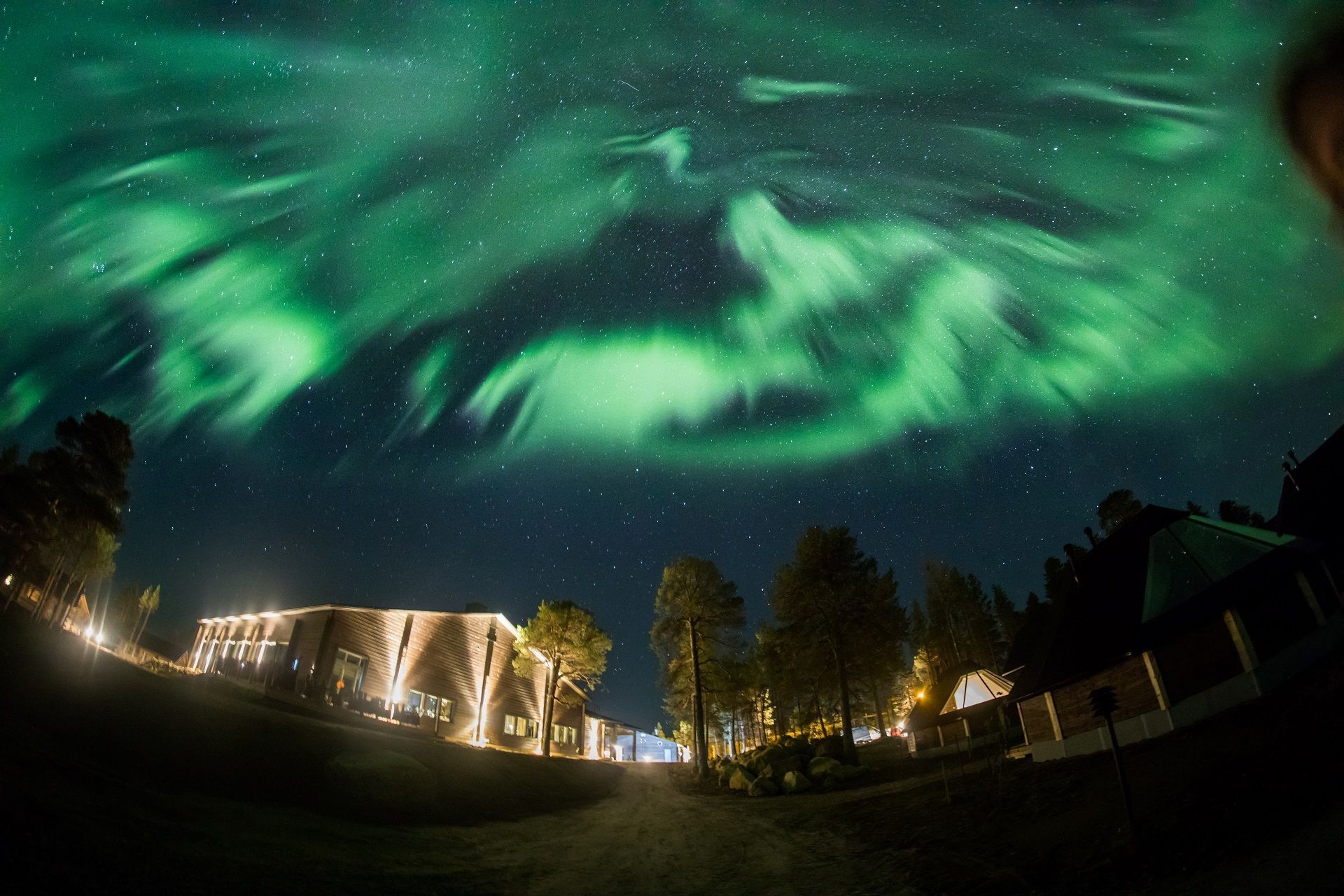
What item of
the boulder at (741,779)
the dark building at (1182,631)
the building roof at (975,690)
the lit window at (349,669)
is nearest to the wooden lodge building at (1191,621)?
the dark building at (1182,631)

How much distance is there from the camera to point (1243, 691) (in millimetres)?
15359

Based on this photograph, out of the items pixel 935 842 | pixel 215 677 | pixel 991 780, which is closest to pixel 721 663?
pixel 991 780

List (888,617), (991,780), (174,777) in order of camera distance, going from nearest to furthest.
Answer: (174,777) → (991,780) → (888,617)

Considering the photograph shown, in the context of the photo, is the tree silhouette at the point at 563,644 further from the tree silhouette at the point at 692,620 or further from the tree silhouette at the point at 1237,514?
the tree silhouette at the point at 1237,514

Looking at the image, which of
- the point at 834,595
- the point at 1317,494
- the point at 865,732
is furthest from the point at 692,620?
the point at 865,732

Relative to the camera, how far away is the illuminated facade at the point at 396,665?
2926 centimetres

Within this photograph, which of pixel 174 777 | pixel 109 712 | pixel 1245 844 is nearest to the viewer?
pixel 1245 844

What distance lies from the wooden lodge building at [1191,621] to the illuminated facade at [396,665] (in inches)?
1219

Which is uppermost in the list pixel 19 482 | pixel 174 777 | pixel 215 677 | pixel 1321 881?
pixel 19 482

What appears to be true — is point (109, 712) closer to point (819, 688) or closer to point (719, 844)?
point (719, 844)

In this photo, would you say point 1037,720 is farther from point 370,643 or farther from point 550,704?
point 370,643

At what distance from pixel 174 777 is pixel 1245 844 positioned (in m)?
18.7

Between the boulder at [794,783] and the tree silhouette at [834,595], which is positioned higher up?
the tree silhouette at [834,595]

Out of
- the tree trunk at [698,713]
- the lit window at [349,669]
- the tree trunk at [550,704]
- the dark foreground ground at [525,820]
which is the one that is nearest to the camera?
the dark foreground ground at [525,820]
